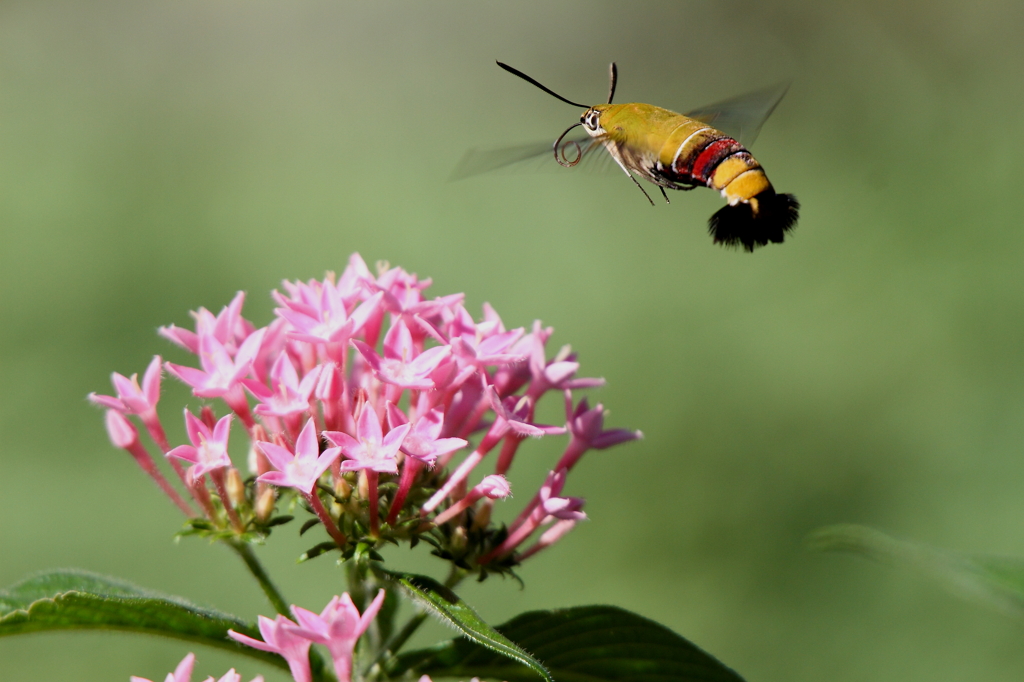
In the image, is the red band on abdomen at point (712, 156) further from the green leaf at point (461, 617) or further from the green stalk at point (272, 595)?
the green stalk at point (272, 595)

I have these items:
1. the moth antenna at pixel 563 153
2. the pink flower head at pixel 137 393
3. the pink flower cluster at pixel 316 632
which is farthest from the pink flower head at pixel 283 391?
the moth antenna at pixel 563 153

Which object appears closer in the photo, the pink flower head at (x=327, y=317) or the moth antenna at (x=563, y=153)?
the pink flower head at (x=327, y=317)

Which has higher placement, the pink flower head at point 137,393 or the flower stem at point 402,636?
the pink flower head at point 137,393

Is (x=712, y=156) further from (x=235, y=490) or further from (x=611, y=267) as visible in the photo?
(x=611, y=267)

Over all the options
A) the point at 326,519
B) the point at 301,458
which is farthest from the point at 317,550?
the point at 301,458

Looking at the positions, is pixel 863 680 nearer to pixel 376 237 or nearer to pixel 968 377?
pixel 968 377

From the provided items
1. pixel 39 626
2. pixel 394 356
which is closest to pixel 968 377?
pixel 394 356

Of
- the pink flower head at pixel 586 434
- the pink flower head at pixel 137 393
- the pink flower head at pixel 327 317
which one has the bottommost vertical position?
the pink flower head at pixel 586 434

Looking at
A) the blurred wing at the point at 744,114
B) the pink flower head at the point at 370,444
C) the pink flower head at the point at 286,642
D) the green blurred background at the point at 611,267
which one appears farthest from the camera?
the green blurred background at the point at 611,267
